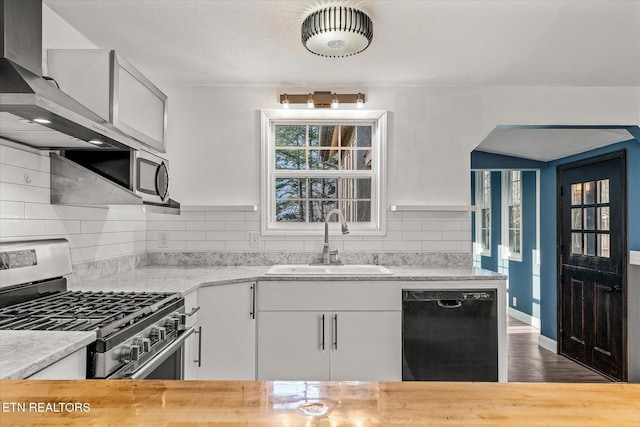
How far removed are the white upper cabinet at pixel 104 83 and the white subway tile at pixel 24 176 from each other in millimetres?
418

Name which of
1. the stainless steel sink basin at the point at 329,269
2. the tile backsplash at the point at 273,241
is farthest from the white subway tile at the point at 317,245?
the stainless steel sink basin at the point at 329,269

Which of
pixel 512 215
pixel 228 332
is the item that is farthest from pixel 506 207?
pixel 228 332

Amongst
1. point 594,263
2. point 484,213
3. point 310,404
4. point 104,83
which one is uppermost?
point 104,83

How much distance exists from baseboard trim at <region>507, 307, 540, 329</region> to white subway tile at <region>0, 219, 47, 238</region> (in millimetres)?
5425

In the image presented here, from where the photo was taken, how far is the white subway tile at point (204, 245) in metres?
3.33

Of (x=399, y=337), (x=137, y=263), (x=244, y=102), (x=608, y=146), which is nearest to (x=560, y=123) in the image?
(x=608, y=146)

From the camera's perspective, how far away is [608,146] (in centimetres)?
393

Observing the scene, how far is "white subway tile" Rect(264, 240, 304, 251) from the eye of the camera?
3.33m

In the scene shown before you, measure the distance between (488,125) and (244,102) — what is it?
1.93m

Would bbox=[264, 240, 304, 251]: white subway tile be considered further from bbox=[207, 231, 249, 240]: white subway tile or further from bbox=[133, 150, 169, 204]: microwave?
bbox=[133, 150, 169, 204]: microwave

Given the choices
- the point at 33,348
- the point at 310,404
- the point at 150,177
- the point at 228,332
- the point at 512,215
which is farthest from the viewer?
the point at 512,215

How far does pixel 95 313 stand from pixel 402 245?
7.61 ft

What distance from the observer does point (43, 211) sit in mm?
2100

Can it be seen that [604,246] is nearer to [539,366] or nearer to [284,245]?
[539,366]
